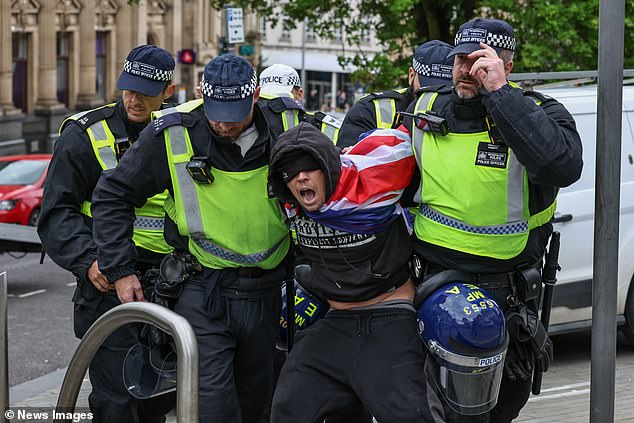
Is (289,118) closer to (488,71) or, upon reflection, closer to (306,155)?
(306,155)

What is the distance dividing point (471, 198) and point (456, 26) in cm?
1230

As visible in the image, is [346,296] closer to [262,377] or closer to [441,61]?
[262,377]

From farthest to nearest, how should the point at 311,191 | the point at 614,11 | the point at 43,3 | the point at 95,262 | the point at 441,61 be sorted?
the point at 43,3, the point at 441,61, the point at 95,262, the point at 311,191, the point at 614,11

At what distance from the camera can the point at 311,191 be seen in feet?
14.8

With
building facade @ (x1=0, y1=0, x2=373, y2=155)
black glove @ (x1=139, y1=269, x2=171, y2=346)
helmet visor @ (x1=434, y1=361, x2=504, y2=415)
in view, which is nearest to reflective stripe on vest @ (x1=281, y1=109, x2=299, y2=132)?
black glove @ (x1=139, y1=269, x2=171, y2=346)

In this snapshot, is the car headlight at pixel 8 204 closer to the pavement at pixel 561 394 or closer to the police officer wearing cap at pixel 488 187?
the pavement at pixel 561 394

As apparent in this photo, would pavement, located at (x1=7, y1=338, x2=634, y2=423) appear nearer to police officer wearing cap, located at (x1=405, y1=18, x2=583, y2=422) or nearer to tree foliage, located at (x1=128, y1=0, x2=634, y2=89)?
police officer wearing cap, located at (x1=405, y1=18, x2=583, y2=422)

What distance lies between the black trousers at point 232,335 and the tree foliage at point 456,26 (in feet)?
33.9

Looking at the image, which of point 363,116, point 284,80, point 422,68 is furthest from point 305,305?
point 284,80

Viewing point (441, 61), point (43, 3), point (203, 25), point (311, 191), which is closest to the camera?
point (311, 191)

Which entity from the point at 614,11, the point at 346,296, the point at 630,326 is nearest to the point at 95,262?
the point at 346,296

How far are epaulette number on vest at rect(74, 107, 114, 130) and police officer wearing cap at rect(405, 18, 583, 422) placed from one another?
195cm

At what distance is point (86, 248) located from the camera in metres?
5.82

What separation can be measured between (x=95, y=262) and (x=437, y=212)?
187 cm
